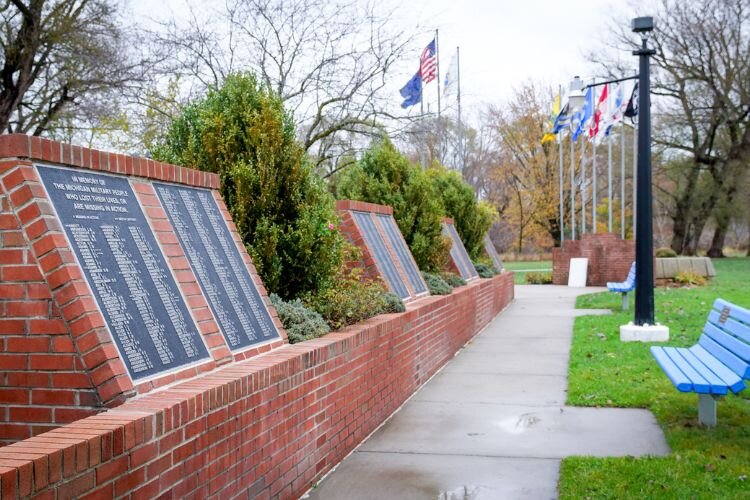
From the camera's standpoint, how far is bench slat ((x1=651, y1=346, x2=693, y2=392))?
589 centimetres

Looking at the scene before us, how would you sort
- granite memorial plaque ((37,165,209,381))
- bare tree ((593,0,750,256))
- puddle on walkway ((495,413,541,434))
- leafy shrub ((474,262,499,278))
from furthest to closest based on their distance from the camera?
bare tree ((593,0,750,256)) → leafy shrub ((474,262,499,278)) → puddle on walkway ((495,413,541,434)) → granite memorial plaque ((37,165,209,381))

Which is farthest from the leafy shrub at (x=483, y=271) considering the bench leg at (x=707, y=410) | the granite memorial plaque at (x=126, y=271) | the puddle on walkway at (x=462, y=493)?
the granite memorial plaque at (x=126, y=271)

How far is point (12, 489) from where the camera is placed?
2.48 meters

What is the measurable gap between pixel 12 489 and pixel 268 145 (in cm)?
494

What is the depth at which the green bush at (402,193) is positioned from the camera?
42.4 ft

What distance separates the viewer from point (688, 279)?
23.4 m

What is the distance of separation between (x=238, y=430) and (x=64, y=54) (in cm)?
2095

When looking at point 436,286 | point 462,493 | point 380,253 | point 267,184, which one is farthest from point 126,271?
point 436,286

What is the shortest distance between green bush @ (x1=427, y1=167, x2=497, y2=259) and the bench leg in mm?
12044

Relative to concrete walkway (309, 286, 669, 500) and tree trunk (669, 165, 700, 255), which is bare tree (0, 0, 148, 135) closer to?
concrete walkway (309, 286, 669, 500)

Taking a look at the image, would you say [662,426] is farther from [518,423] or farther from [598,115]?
[598,115]

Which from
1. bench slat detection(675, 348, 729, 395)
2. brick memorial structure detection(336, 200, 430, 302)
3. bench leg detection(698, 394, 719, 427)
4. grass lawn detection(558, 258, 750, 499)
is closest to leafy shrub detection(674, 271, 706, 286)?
grass lawn detection(558, 258, 750, 499)

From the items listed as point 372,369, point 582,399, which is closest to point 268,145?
point 372,369

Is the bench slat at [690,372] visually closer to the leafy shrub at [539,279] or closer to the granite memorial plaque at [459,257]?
the granite memorial plaque at [459,257]
